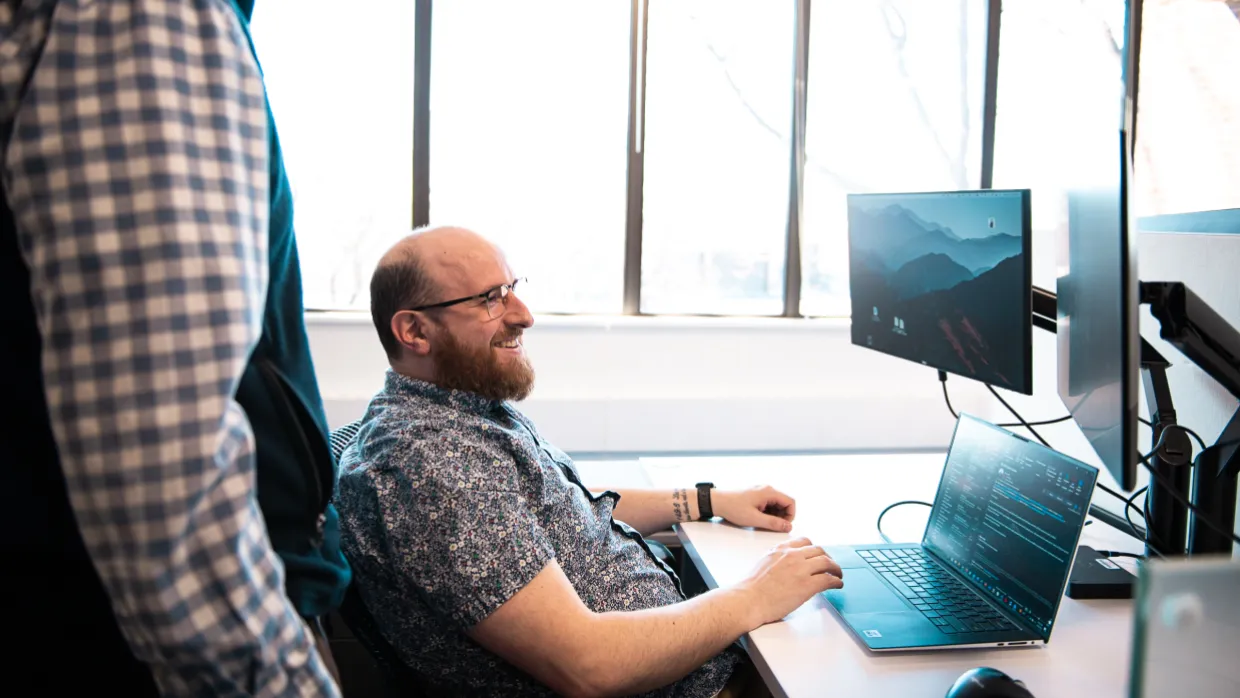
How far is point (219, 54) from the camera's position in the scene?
0.72 metres

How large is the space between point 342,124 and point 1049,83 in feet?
12.4

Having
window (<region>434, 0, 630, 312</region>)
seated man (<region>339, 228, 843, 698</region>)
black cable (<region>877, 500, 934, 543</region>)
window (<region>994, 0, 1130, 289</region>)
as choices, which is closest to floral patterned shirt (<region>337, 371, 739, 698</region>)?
seated man (<region>339, 228, 843, 698</region>)

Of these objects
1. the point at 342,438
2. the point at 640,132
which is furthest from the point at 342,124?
the point at 342,438

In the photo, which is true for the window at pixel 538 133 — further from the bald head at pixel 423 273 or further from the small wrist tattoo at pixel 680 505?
the bald head at pixel 423 273

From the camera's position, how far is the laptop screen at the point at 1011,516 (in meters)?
1.12

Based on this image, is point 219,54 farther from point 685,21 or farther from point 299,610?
point 685,21

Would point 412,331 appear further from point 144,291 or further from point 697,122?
point 697,122

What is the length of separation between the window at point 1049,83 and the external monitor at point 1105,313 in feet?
12.9

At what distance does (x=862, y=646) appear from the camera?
1129mm

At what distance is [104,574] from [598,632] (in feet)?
2.07

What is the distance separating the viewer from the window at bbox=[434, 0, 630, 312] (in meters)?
4.29

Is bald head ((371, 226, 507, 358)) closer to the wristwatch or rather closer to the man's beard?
the man's beard

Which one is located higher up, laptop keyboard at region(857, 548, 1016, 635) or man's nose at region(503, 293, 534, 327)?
man's nose at region(503, 293, 534, 327)

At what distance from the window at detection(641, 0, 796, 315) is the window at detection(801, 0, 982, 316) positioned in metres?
0.17
